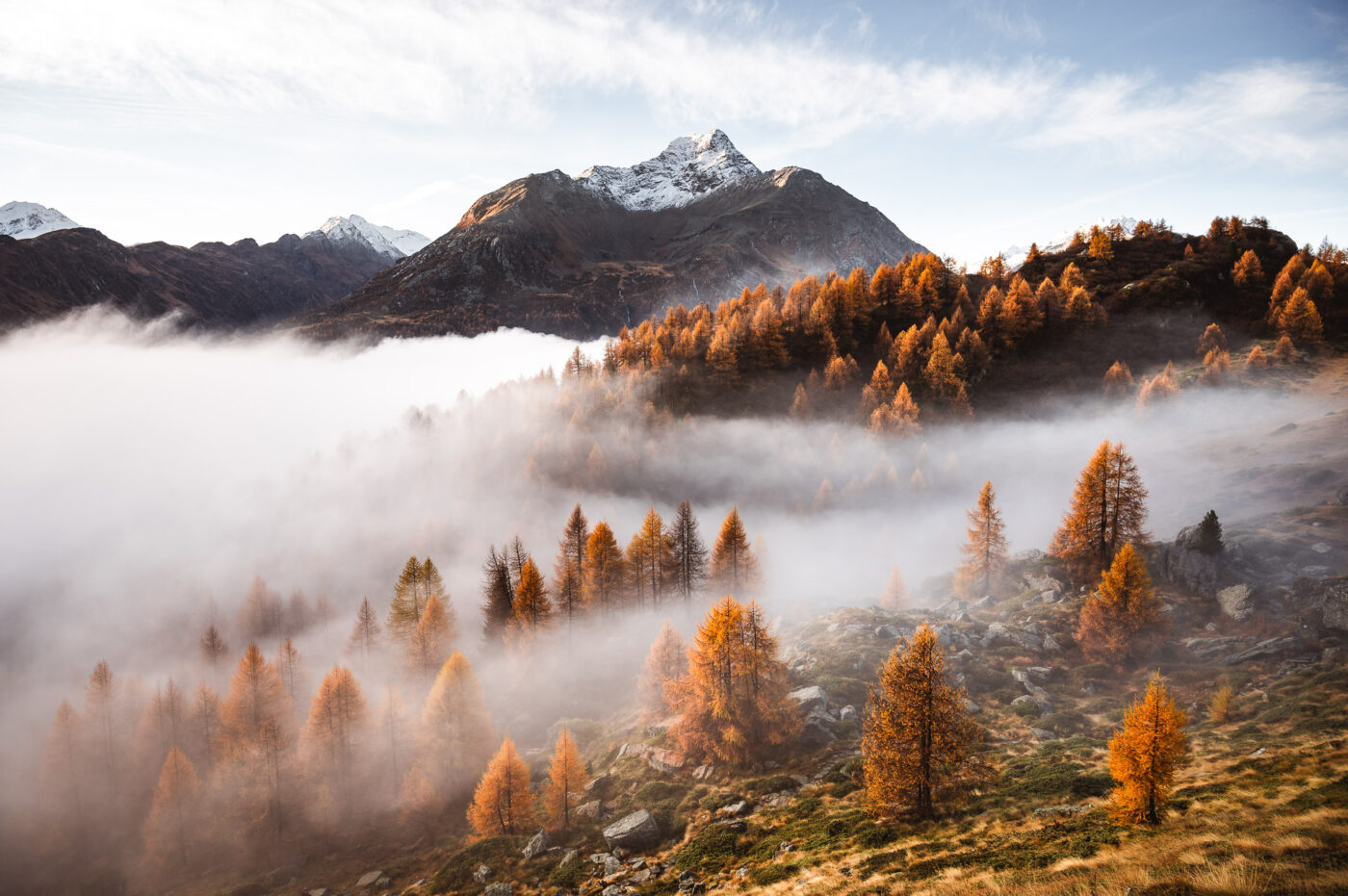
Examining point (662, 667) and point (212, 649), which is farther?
point (212, 649)

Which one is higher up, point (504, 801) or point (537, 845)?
point (504, 801)

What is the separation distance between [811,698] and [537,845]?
25.1 meters

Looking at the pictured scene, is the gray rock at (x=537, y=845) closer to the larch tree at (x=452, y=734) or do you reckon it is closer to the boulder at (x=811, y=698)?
the larch tree at (x=452, y=734)

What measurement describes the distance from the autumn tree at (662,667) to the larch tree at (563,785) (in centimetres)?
1180

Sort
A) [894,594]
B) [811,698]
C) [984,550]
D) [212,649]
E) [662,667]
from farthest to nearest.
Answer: [212,649] < [894,594] < [984,550] < [662,667] < [811,698]

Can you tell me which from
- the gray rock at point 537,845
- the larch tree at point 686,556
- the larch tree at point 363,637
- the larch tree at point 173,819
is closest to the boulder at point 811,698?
the gray rock at point 537,845

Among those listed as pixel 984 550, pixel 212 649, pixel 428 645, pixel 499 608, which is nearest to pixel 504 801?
pixel 428 645

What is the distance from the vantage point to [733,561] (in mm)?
70562

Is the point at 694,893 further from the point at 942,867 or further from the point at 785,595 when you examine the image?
the point at 785,595

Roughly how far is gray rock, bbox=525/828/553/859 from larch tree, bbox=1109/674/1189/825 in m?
37.2

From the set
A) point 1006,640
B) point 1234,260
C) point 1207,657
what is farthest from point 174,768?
point 1234,260

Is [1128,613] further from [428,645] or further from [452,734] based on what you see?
[428,645]

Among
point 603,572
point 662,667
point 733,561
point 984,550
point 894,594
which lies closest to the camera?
point 662,667

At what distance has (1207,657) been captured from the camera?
145 ft
